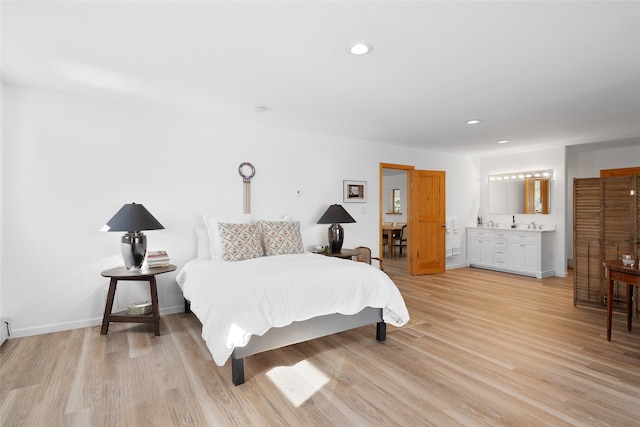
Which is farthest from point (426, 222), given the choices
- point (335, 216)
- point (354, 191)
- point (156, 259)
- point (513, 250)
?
point (156, 259)

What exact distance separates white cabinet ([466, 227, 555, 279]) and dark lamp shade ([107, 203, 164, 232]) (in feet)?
19.5

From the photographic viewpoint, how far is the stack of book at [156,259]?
3.53 metres

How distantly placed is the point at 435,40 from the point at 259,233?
2741 millimetres

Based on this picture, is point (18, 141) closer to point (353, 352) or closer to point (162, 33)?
point (162, 33)

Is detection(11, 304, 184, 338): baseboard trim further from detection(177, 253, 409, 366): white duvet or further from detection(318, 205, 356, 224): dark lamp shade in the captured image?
detection(318, 205, 356, 224): dark lamp shade

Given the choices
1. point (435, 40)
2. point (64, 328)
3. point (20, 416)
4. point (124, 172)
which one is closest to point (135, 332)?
Answer: point (64, 328)

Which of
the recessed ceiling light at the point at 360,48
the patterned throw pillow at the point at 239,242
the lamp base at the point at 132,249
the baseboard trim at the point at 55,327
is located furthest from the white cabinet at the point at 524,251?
A: the baseboard trim at the point at 55,327

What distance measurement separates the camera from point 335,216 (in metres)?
A: 4.86

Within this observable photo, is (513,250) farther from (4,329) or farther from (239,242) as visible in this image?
(4,329)

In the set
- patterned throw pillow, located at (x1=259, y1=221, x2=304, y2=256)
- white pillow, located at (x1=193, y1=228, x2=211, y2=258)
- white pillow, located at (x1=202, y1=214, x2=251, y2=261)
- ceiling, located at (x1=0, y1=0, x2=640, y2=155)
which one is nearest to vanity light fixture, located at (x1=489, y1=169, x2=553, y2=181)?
ceiling, located at (x1=0, y1=0, x2=640, y2=155)

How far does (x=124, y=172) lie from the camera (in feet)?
12.3

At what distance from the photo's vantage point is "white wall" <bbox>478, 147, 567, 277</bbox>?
240 inches

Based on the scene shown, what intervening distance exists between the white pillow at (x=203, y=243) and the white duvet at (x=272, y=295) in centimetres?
56

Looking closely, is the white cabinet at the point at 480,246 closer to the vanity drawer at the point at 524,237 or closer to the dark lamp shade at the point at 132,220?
the vanity drawer at the point at 524,237
